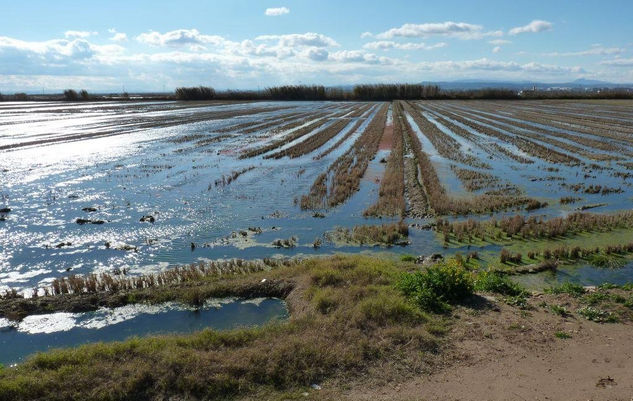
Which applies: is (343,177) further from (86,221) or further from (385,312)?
(385,312)

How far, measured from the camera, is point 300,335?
910 cm

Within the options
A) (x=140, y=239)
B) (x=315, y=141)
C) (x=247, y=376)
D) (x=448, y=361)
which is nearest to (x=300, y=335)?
(x=247, y=376)

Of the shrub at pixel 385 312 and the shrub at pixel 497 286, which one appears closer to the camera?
the shrub at pixel 385 312

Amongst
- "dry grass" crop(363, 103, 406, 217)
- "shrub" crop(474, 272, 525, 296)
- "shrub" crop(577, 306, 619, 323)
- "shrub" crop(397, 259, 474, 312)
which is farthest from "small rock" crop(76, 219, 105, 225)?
"shrub" crop(577, 306, 619, 323)

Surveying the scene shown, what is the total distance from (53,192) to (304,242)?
1399 cm

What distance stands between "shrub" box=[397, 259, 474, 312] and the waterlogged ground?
10.1ft

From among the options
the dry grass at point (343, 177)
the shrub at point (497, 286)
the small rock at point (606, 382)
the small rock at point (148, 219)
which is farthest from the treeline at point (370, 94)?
the small rock at point (606, 382)

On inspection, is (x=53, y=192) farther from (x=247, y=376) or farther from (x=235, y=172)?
(x=247, y=376)

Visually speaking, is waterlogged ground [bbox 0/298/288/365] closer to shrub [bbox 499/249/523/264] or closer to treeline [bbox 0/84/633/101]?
Result: shrub [bbox 499/249/523/264]

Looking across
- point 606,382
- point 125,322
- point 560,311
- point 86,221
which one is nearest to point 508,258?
point 560,311

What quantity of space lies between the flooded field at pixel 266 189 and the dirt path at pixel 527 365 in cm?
404

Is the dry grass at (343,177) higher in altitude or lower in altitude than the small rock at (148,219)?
higher

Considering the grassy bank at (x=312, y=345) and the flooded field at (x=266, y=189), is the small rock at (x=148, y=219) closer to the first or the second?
the flooded field at (x=266, y=189)

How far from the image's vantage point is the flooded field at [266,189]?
15008 millimetres
